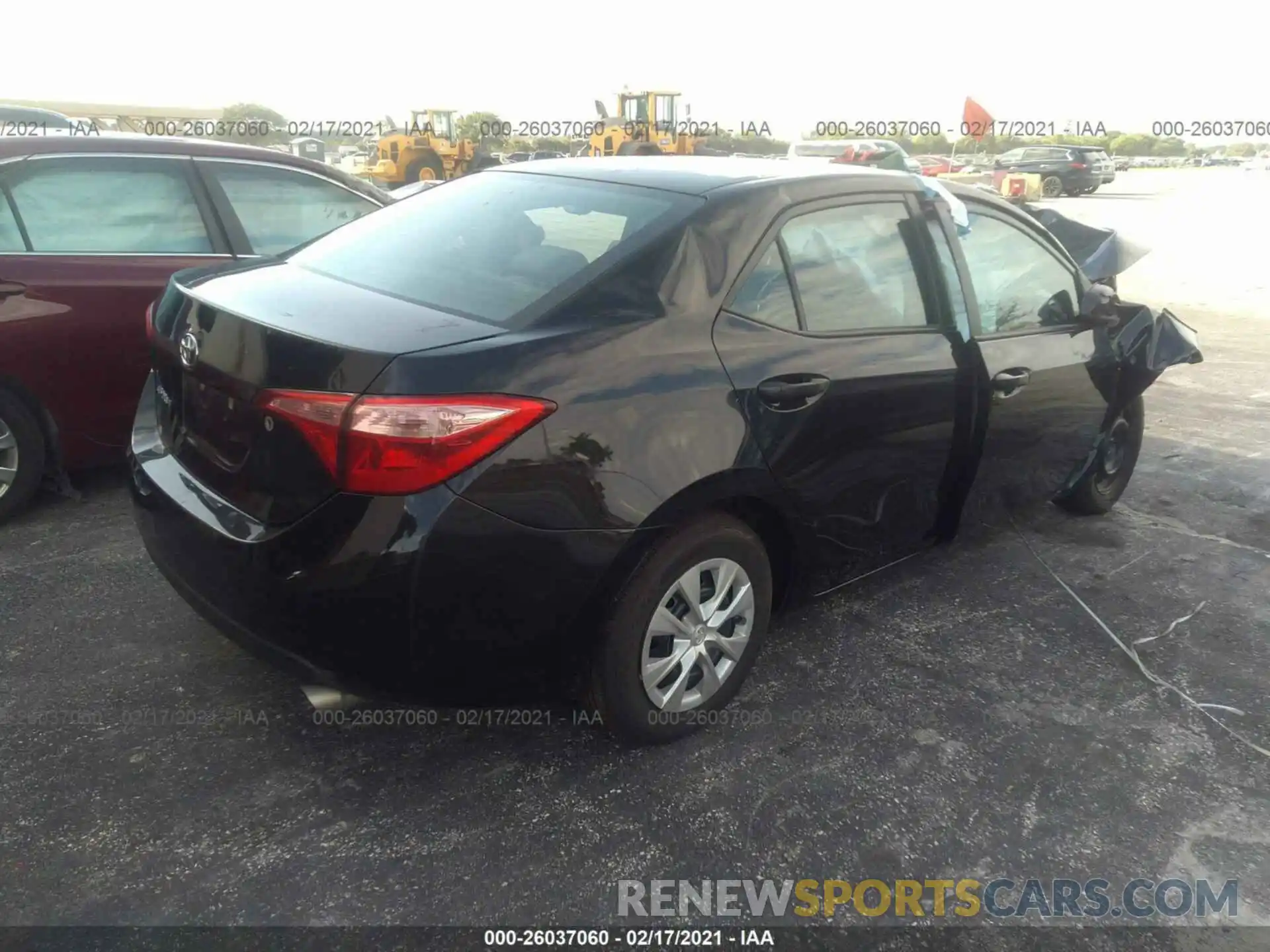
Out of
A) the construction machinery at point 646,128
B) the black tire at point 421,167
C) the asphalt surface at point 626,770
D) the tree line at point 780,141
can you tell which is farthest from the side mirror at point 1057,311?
the tree line at point 780,141

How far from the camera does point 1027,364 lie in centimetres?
358

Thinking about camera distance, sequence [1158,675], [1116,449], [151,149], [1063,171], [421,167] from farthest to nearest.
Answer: [1063,171], [421,167], [1116,449], [151,149], [1158,675]

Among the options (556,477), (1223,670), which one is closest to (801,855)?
(556,477)

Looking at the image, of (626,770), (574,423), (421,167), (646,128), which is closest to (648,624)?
(626,770)

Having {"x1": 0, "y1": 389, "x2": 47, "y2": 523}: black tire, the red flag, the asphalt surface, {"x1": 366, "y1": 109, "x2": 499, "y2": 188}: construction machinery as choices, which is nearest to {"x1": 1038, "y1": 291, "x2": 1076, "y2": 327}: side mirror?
the asphalt surface

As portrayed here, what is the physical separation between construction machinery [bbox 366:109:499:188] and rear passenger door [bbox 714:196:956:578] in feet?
76.0

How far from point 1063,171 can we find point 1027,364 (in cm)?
2820

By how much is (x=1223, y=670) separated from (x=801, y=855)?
1906mm

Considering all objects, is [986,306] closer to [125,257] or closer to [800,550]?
[800,550]

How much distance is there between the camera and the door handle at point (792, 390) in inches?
106

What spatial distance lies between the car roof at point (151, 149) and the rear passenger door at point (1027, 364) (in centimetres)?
305

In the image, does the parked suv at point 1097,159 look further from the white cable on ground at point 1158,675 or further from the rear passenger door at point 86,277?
the rear passenger door at point 86,277

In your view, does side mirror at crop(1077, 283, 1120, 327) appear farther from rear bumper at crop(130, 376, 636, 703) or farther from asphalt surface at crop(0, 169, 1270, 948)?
rear bumper at crop(130, 376, 636, 703)

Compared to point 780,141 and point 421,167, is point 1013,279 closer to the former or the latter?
point 421,167
